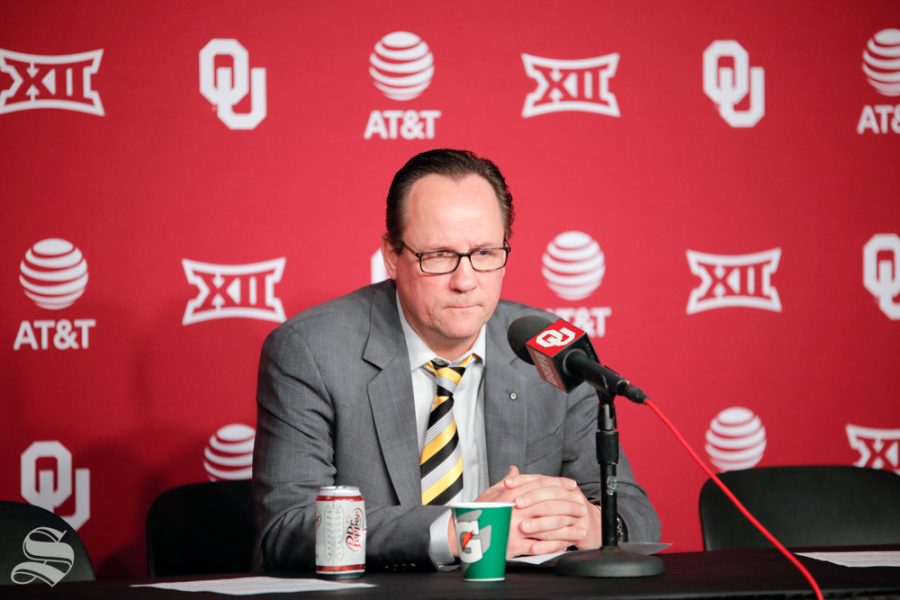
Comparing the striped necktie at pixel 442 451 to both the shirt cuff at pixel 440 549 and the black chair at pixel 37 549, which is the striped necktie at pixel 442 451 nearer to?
the shirt cuff at pixel 440 549

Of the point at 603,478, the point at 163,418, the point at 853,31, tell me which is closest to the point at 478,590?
the point at 603,478

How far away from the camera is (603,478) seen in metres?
1.55

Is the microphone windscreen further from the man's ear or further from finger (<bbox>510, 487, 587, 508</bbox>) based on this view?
the man's ear

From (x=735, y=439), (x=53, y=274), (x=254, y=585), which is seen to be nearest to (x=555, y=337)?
(x=254, y=585)

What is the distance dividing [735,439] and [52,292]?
7.02ft

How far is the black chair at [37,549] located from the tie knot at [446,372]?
866 mm

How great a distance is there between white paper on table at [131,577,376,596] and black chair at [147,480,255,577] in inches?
38.3

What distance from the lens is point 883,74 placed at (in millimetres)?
3307

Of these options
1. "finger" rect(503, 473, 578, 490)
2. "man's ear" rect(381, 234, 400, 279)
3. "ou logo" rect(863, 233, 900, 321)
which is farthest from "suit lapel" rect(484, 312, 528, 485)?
"ou logo" rect(863, 233, 900, 321)

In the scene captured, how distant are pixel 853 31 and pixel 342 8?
1674 mm

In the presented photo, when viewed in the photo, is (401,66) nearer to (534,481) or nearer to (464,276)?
(464,276)

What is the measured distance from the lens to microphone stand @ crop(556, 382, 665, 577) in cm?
153

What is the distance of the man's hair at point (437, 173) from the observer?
91.7 inches

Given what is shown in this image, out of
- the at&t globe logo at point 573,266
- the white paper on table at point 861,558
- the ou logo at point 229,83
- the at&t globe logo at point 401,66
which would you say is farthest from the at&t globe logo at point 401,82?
the white paper on table at point 861,558
